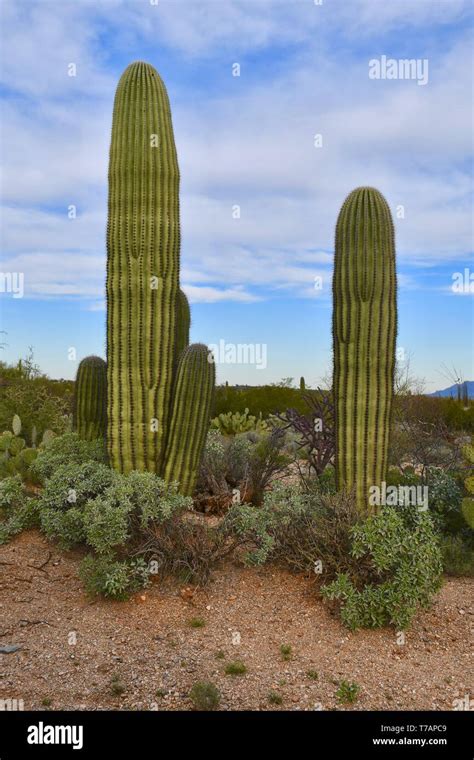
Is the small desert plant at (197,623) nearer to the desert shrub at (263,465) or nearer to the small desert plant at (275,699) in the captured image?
the small desert plant at (275,699)

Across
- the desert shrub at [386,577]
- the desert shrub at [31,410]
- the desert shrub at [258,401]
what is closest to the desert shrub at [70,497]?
the desert shrub at [386,577]

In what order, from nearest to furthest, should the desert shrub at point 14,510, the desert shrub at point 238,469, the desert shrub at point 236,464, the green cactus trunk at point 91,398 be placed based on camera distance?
1. the desert shrub at point 14,510
2. the green cactus trunk at point 91,398
3. the desert shrub at point 238,469
4. the desert shrub at point 236,464

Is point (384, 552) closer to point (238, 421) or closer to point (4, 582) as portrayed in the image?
point (4, 582)

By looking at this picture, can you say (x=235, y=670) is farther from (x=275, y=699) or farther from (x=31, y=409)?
(x=31, y=409)

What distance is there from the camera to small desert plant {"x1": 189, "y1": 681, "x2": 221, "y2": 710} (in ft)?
13.3

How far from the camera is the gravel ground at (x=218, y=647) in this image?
4.36 m

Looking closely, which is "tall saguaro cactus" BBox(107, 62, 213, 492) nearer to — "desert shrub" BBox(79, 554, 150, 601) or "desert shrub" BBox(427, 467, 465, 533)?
"desert shrub" BBox(79, 554, 150, 601)

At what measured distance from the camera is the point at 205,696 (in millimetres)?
4066

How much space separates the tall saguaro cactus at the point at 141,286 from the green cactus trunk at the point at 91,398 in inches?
30.7

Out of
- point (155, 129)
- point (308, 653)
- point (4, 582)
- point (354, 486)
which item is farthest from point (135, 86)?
point (308, 653)

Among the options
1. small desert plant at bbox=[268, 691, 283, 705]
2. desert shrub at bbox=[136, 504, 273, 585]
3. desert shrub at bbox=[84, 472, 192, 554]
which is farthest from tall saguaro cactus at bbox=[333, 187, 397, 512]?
small desert plant at bbox=[268, 691, 283, 705]

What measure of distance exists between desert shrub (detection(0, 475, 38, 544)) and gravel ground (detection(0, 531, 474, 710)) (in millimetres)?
616

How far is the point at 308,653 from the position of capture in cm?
491

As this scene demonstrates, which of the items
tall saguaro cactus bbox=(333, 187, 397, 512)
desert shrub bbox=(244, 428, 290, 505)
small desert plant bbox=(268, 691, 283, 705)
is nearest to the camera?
small desert plant bbox=(268, 691, 283, 705)
